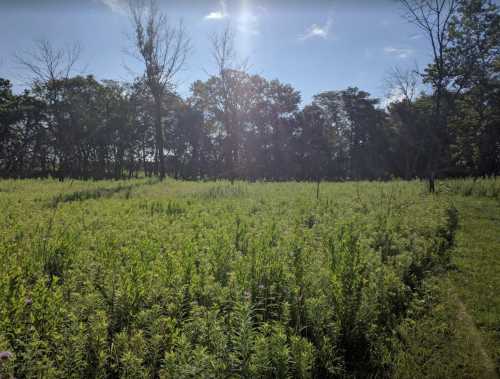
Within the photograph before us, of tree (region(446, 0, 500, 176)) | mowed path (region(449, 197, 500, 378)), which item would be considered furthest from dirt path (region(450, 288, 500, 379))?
tree (region(446, 0, 500, 176))

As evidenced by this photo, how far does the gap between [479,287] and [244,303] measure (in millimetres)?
4537

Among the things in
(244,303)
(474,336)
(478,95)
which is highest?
(478,95)

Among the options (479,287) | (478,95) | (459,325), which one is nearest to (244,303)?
(459,325)

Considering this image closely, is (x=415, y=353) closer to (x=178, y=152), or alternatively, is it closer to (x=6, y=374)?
(x=6, y=374)

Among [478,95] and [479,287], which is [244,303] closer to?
[479,287]

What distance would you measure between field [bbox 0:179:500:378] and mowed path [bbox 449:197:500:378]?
24mm

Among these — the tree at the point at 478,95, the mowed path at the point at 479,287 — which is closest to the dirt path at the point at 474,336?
the mowed path at the point at 479,287

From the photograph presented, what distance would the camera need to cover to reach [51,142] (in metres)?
53.4

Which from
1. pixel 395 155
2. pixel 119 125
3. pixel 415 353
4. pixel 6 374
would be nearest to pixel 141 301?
pixel 6 374

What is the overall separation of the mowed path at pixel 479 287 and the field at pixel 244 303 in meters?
0.02

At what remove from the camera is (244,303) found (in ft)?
11.2

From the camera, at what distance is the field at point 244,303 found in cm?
280

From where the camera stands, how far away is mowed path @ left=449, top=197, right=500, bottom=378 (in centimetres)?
378

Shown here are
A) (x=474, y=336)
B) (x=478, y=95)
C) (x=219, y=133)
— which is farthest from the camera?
(x=219, y=133)
